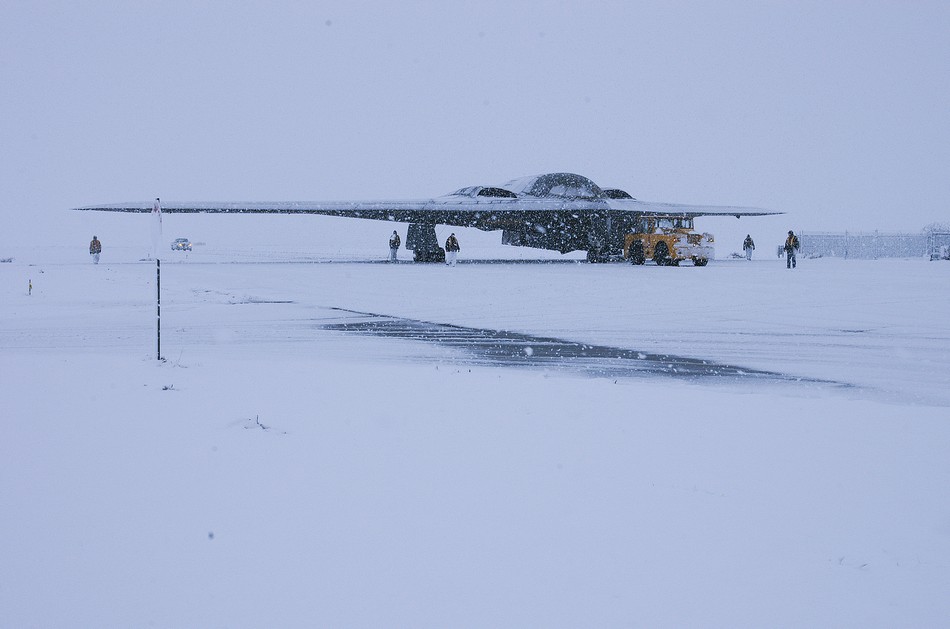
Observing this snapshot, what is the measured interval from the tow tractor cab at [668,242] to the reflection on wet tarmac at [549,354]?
62.4 feet

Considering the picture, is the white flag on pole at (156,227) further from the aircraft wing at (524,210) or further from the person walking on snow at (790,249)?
the person walking on snow at (790,249)

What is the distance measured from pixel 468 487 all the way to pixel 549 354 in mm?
4936

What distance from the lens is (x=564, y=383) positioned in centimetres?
704

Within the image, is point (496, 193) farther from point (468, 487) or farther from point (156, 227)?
point (468, 487)

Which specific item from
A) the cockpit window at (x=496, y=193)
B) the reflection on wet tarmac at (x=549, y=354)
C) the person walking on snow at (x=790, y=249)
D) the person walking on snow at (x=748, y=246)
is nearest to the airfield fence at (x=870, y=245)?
the person walking on snow at (x=748, y=246)

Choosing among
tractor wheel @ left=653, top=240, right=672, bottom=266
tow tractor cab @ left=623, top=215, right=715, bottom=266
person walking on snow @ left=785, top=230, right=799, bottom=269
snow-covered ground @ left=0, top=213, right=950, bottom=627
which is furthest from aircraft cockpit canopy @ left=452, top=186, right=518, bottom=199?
snow-covered ground @ left=0, top=213, right=950, bottom=627

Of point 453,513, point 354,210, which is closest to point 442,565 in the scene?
point 453,513

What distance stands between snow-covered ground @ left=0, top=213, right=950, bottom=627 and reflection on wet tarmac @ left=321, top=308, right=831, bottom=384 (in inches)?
4.2

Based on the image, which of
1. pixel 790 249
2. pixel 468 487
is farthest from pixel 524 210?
pixel 468 487

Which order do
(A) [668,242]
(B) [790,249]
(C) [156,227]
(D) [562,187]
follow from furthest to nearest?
(B) [790,249]
(D) [562,187]
(A) [668,242]
(C) [156,227]

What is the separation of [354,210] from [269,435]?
87.2ft

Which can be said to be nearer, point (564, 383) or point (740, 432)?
point (740, 432)

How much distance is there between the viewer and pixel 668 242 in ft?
95.1

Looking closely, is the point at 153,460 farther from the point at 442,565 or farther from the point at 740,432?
the point at 740,432
